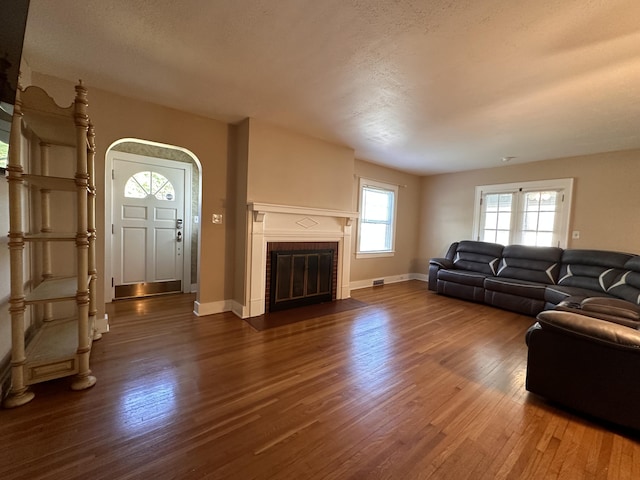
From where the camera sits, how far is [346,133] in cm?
375

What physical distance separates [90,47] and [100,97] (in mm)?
828

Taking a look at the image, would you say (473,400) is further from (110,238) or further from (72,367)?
(110,238)

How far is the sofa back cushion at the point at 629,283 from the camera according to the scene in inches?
134

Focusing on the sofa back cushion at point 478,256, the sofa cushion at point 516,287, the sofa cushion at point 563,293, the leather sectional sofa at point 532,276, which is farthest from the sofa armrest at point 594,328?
the sofa back cushion at point 478,256

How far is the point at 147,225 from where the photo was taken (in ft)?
13.6

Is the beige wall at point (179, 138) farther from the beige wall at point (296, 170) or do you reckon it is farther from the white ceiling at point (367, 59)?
the beige wall at point (296, 170)

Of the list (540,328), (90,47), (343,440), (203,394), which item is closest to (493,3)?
(540,328)

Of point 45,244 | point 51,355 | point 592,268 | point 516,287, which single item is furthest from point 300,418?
point 592,268

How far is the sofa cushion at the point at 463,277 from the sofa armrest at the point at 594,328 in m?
2.69

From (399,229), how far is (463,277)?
6.01 ft

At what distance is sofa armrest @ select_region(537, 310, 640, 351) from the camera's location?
1.64 meters

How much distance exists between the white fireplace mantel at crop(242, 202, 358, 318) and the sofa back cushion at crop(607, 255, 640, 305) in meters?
3.58

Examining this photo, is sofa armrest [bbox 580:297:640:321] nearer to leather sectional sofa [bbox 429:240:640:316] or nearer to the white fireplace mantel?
leather sectional sofa [bbox 429:240:640:316]

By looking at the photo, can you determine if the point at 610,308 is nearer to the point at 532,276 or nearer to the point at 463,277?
the point at 532,276
